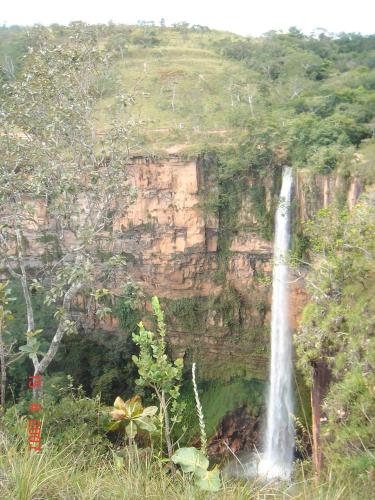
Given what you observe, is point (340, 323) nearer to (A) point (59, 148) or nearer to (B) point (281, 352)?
(A) point (59, 148)

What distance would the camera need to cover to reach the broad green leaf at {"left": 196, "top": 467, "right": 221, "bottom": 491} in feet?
6.84

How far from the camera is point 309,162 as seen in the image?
1067cm

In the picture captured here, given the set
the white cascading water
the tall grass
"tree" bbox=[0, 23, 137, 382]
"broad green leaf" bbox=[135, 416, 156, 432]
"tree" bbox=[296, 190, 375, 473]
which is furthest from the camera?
the white cascading water

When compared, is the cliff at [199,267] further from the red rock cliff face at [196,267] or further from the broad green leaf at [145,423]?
the broad green leaf at [145,423]

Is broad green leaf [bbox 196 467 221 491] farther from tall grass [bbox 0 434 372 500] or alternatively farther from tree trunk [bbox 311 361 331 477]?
tree trunk [bbox 311 361 331 477]

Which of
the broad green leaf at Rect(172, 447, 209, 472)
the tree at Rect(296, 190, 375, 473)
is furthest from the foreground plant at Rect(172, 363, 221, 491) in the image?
the tree at Rect(296, 190, 375, 473)

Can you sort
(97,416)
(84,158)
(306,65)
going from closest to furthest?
(97,416)
(84,158)
(306,65)

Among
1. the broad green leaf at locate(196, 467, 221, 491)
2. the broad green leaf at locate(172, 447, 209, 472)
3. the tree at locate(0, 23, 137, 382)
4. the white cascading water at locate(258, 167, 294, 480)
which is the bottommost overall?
the white cascading water at locate(258, 167, 294, 480)

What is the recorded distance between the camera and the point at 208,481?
212 cm

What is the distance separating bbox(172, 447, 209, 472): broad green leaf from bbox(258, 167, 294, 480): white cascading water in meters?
8.78

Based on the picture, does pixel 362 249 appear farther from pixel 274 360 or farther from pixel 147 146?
pixel 147 146

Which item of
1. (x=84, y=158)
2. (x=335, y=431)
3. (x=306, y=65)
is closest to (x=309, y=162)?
(x=84, y=158)

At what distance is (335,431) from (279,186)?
784 cm

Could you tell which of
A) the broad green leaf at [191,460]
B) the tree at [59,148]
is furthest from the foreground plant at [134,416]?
the tree at [59,148]
